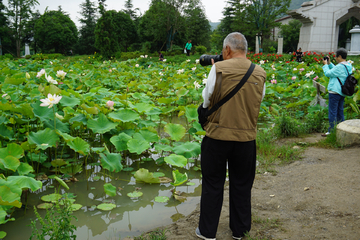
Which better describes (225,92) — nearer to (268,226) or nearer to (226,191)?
(268,226)

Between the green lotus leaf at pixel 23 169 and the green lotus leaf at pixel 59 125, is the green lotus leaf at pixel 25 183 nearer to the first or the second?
the green lotus leaf at pixel 23 169

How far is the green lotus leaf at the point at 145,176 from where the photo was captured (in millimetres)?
3010

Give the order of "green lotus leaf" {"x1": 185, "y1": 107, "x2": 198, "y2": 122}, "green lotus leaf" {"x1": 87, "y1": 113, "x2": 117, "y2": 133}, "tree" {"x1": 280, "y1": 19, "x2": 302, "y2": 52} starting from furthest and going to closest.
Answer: "tree" {"x1": 280, "y1": 19, "x2": 302, "y2": 52}, "green lotus leaf" {"x1": 185, "y1": 107, "x2": 198, "y2": 122}, "green lotus leaf" {"x1": 87, "y1": 113, "x2": 117, "y2": 133}

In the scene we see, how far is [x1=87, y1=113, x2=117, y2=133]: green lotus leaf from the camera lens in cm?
310

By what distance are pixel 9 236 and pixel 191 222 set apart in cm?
138

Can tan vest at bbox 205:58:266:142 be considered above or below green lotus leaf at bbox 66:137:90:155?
above

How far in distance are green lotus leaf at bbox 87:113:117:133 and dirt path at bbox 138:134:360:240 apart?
1281 mm

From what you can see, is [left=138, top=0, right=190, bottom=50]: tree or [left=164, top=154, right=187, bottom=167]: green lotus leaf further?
[left=138, top=0, right=190, bottom=50]: tree

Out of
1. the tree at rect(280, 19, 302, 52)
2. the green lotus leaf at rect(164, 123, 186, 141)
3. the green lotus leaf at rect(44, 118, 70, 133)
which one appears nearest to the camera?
the green lotus leaf at rect(44, 118, 70, 133)

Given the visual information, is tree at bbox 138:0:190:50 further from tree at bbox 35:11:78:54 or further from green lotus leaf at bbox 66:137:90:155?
green lotus leaf at bbox 66:137:90:155

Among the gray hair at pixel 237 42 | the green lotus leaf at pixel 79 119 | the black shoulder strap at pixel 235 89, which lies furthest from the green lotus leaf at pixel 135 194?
the gray hair at pixel 237 42

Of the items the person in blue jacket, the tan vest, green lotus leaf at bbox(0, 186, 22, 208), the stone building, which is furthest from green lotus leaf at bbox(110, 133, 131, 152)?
the stone building

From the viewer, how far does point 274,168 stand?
3.41m

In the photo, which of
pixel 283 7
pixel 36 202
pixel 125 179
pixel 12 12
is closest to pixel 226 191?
pixel 125 179
